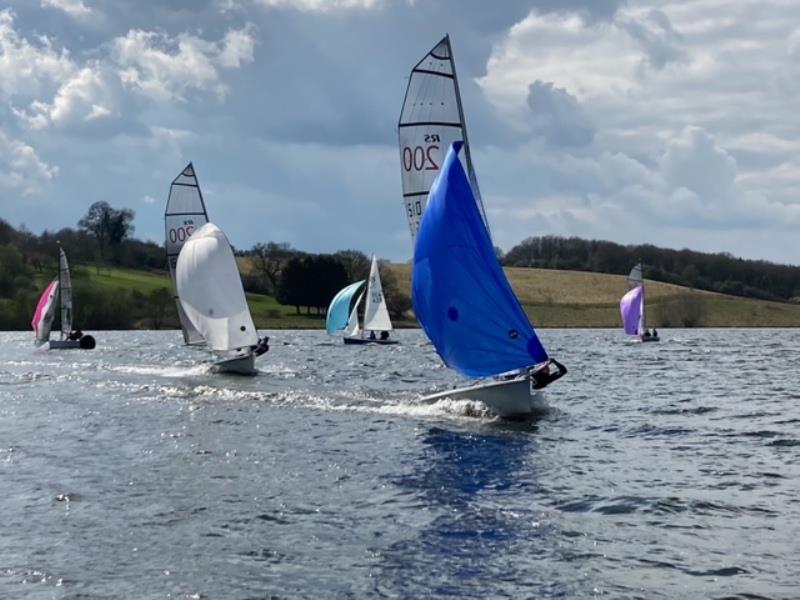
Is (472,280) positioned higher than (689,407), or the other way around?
(472,280)

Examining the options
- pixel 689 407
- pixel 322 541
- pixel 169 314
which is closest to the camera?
pixel 322 541

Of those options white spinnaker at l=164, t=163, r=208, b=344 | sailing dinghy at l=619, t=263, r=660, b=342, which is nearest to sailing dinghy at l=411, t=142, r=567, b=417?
white spinnaker at l=164, t=163, r=208, b=344

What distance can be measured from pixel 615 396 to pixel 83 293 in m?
90.4

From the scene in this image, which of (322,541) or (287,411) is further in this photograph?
(287,411)

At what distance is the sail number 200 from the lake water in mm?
6101

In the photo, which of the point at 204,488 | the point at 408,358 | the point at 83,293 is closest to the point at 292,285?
the point at 83,293

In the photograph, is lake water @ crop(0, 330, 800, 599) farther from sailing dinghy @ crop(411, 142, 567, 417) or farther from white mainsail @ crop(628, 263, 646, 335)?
white mainsail @ crop(628, 263, 646, 335)

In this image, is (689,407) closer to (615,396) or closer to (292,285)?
(615,396)

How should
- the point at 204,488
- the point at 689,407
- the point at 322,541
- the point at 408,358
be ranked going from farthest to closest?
1. the point at 408,358
2. the point at 689,407
3. the point at 204,488
4. the point at 322,541

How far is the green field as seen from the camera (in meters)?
135

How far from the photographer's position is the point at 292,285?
133000mm

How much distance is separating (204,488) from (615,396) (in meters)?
19.4

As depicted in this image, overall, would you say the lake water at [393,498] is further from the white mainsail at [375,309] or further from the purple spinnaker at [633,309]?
the purple spinnaker at [633,309]

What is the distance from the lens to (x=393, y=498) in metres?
16.7
